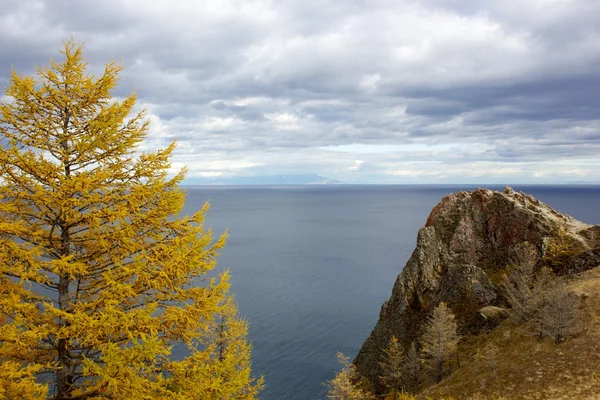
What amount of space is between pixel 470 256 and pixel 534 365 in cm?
2924

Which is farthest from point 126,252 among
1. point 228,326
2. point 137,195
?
point 228,326

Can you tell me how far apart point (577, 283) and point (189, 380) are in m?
50.0

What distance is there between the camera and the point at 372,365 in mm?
56062

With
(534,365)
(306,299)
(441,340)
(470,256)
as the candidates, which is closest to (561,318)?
(534,365)

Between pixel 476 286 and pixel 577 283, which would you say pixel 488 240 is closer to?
pixel 476 286

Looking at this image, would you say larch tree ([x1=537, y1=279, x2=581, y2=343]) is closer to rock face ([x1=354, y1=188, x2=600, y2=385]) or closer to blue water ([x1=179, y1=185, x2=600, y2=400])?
rock face ([x1=354, y1=188, x2=600, y2=385])

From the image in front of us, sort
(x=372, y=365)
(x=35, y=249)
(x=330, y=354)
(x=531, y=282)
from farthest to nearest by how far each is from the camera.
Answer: (x=330, y=354), (x=372, y=365), (x=531, y=282), (x=35, y=249)

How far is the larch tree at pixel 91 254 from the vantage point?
32.1 ft

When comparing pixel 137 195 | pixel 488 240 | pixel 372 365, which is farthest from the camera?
pixel 488 240

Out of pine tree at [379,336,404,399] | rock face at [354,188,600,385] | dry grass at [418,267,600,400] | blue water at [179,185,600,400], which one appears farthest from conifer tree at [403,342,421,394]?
blue water at [179,185,600,400]

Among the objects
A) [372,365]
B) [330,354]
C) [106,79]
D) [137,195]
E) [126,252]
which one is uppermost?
[106,79]

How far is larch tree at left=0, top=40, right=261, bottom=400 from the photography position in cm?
979

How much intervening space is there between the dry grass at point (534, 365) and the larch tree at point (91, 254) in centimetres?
2748

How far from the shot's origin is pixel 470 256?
60.1 metres
